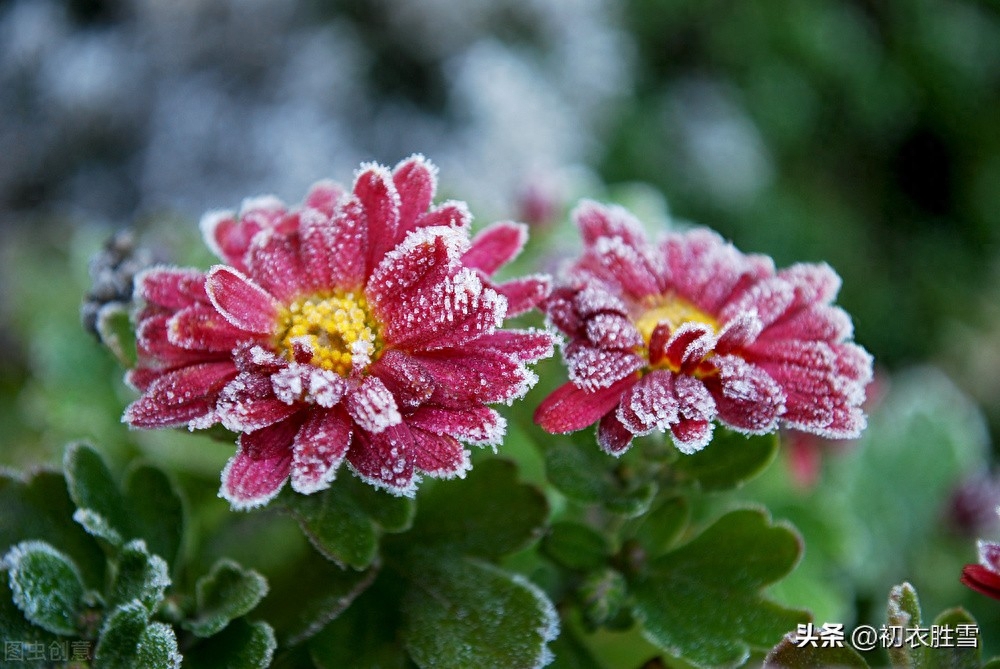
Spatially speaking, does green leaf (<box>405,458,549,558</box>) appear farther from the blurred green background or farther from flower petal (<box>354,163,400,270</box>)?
the blurred green background

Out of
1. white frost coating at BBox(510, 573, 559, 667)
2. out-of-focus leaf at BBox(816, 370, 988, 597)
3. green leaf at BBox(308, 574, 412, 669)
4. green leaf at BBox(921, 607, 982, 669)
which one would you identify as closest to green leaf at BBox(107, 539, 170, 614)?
green leaf at BBox(308, 574, 412, 669)

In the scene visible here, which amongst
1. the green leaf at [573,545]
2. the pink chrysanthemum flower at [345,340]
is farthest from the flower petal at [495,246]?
the green leaf at [573,545]

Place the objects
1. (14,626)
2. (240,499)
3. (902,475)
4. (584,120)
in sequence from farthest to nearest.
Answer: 1. (584,120)
2. (902,475)
3. (14,626)
4. (240,499)

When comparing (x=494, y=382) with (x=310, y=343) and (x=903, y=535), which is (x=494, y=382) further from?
(x=903, y=535)

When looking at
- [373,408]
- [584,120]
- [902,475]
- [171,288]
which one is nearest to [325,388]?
[373,408]

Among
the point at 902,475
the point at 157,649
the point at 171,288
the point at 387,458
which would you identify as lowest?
the point at 157,649

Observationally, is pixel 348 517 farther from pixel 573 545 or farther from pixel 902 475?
pixel 902 475
